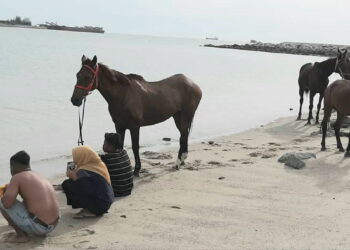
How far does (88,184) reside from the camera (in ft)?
→ 20.2

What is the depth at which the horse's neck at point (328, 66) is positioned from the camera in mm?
14805

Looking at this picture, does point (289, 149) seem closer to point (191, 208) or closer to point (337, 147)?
point (337, 147)

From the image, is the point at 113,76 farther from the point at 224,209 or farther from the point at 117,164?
the point at 224,209

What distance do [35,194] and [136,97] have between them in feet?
11.6

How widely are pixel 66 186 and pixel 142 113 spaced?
9.03 ft

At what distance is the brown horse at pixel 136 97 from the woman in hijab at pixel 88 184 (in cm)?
185

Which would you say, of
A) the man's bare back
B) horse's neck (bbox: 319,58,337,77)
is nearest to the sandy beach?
the man's bare back

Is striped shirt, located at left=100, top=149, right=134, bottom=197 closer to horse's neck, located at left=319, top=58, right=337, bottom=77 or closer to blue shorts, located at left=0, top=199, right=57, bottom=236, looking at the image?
blue shorts, located at left=0, top=199, right=57, bottom=236

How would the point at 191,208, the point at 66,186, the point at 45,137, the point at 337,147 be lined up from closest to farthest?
1. the point at 66,186
2. the point at 191,208
3. the point at 337,147
4. the point at 45,137

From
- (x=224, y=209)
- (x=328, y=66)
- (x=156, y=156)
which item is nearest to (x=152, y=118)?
(x=156, y=156)

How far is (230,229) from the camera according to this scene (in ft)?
19.0

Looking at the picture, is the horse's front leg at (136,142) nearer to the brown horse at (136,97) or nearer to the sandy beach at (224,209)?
the brown horse at (136,97)

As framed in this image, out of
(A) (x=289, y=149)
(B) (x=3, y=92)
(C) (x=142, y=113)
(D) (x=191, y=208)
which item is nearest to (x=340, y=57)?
(A) (x=289, y=149)

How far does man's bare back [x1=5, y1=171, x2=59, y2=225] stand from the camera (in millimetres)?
5301
